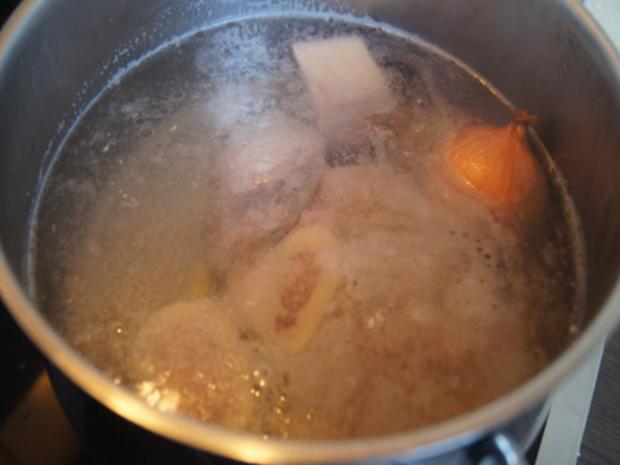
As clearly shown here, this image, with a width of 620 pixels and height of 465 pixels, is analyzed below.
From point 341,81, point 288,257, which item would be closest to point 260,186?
point 288,257

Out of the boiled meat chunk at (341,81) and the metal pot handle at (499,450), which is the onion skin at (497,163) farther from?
the metal pot handle at (499,450)

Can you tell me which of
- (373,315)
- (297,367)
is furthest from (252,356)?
(373,315)

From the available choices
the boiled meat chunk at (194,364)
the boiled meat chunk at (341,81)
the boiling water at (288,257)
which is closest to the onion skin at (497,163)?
the boiling water at (288,257)

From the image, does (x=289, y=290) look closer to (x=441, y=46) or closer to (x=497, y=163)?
(x=497, y=163)

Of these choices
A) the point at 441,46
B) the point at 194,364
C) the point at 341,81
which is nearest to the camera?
the point at 194,364

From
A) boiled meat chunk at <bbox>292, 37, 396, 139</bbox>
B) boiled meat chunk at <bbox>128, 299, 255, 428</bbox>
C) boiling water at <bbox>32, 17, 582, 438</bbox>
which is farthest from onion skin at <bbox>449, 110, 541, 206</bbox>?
boiled meat chunk at <bbox>128, 299, 255, 428</bbox>

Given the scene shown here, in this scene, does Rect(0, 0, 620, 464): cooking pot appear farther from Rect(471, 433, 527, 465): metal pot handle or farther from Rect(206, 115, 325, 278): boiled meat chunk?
Rect(206, 115, 325, 278): boiled meat chunk
